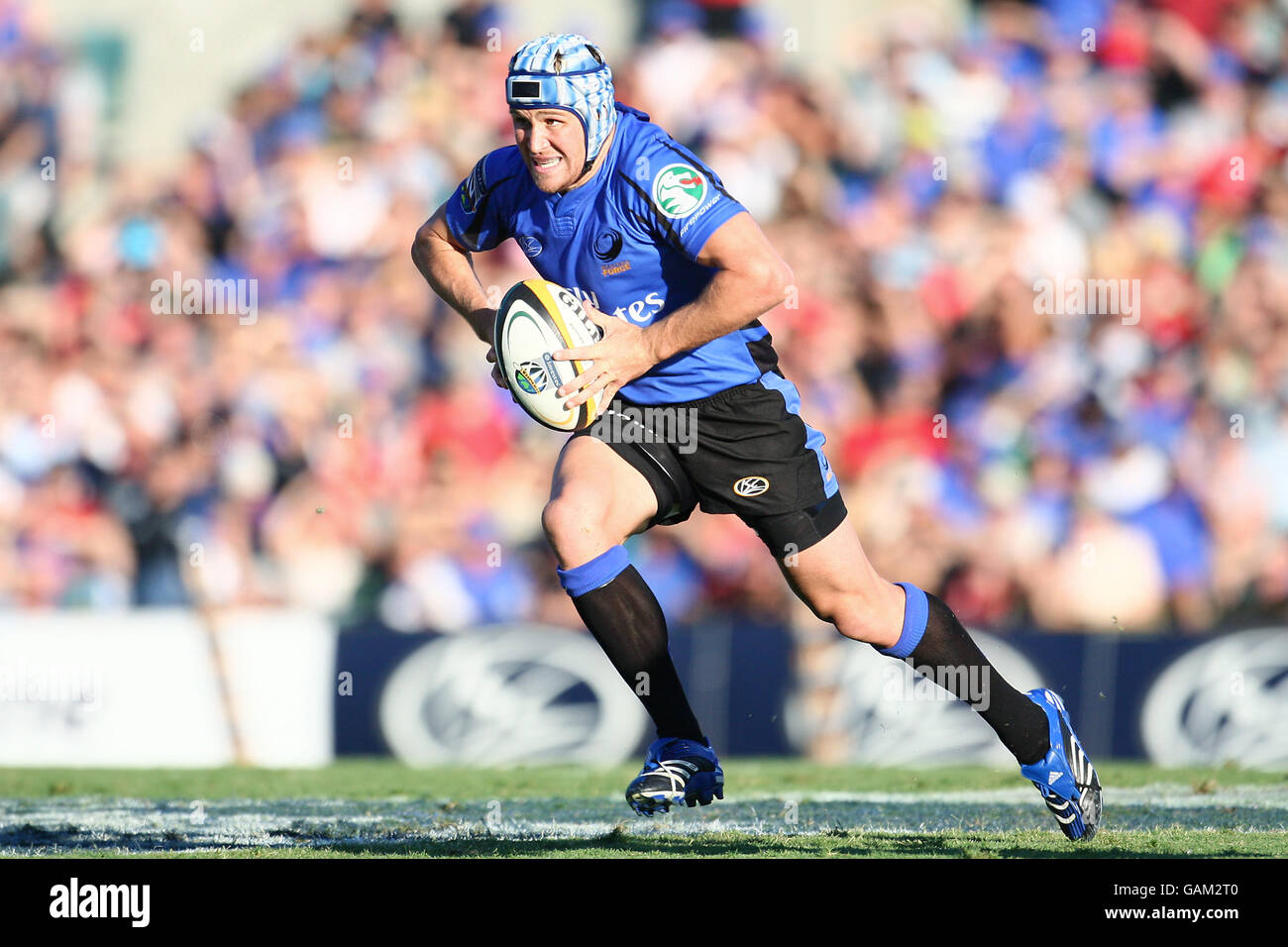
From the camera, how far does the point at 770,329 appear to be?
1025cm

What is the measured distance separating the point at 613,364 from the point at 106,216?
7719mm

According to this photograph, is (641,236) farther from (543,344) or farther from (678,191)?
(543,344)

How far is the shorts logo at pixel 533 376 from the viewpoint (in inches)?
194

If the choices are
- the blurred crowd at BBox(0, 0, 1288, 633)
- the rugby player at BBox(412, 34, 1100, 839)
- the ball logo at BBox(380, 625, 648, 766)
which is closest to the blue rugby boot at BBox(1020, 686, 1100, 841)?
the rugby player at BBox(412, 34, 1100, 839)

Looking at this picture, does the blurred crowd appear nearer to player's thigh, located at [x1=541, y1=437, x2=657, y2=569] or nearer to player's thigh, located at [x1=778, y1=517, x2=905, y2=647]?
player's thigh, located at [x1=778, y1=517, x2=905, y2=647]

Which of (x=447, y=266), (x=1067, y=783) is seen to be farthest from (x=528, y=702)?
(x=1067, y=783)

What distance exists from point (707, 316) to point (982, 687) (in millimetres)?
1501

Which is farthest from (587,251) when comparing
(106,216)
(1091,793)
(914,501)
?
(106,216)

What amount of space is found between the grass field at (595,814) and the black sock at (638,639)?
17.0 inches

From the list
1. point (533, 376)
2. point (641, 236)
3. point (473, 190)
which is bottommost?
point (533, 376)

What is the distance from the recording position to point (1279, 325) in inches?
412

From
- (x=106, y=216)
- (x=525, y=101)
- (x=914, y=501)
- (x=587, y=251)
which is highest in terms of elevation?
(x=106, y=216)

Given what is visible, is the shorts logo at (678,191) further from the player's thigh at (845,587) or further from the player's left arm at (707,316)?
the player's thigh at (845,587)
